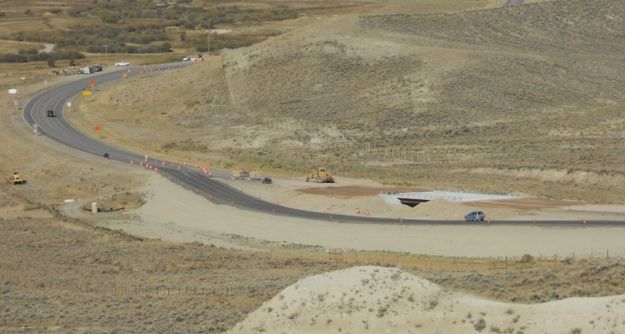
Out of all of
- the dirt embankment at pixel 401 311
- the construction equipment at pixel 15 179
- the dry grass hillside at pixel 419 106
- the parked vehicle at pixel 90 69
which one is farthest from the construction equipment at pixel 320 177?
the parked vehicle at pixel 90 69

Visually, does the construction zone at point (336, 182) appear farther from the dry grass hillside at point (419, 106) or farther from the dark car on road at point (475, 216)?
the dry grass hillside at point (419, 106)

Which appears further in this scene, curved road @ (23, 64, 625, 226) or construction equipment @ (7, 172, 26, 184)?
construction equipment @ (7, 172, 26, 184)

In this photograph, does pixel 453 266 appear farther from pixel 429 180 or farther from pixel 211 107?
pixel 211 107

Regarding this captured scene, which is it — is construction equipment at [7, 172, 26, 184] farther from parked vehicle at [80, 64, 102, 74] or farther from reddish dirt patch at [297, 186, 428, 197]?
parked vehicle at [80, 64, 102, 74]

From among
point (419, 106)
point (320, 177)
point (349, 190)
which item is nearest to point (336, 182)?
point (320, 177)

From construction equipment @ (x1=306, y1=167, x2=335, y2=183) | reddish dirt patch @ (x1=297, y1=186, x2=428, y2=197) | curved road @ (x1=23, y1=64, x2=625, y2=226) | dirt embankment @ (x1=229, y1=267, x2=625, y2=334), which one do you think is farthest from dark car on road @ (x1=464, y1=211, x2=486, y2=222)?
dirt embankment @ (x1=229, y1=267, x2=625, y2=334)

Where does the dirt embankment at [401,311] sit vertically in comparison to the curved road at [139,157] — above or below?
below
